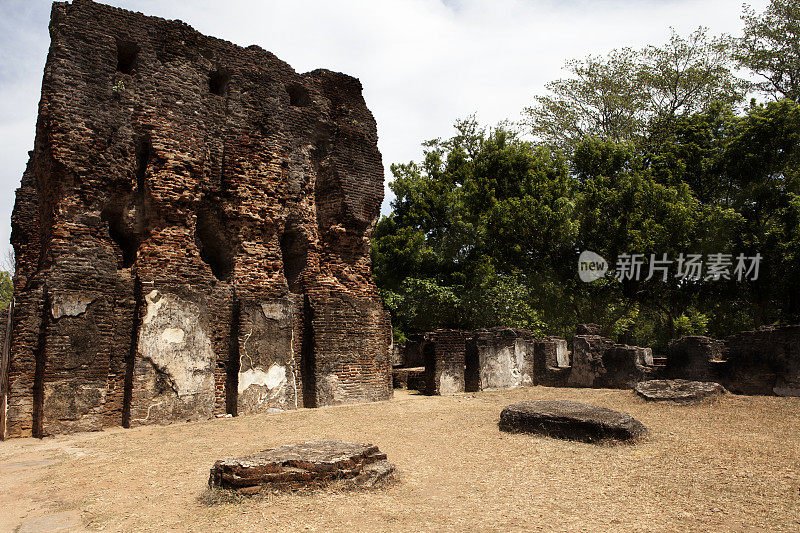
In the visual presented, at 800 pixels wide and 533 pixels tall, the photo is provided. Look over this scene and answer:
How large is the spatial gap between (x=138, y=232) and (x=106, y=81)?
2.47 m

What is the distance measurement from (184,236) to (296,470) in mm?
6243

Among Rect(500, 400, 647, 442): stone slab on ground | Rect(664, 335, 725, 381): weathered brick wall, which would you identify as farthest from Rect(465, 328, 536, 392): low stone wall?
Rect(500, 400, 647, 442): stone slab on ground

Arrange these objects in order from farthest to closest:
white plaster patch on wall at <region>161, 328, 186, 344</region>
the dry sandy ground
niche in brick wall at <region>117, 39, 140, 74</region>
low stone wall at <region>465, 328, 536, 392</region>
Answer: low stone wall at <region>465, 328, 536, 392</region>, niche in brick wall at <region>117, 39, 140, 74</region>, white plaster patch on wall at <region>161, 328, 186, 344</region>, the dry sandy ground

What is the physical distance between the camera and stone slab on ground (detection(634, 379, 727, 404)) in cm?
885

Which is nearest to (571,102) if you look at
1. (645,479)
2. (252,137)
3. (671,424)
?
(252,137)

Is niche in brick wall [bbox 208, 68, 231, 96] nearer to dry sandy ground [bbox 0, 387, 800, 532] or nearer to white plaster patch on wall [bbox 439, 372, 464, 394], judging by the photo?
dry sandy ground [bbox 0, 387, 800, 532]

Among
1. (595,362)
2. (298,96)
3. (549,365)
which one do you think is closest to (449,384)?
(549,365)

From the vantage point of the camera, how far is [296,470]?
14.6 ft

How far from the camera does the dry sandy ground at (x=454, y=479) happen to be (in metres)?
3.83

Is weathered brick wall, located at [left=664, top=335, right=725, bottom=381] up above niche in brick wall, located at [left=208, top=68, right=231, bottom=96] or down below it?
below

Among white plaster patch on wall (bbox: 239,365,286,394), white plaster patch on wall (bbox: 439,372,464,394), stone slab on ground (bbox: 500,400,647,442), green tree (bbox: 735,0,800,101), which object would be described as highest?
green tree (bbox: 735,0,800,101)

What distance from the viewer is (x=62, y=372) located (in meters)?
7.67

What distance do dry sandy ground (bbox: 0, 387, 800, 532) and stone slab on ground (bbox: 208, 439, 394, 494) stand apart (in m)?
0.16

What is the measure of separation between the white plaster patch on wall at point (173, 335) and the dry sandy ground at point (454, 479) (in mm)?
1330
